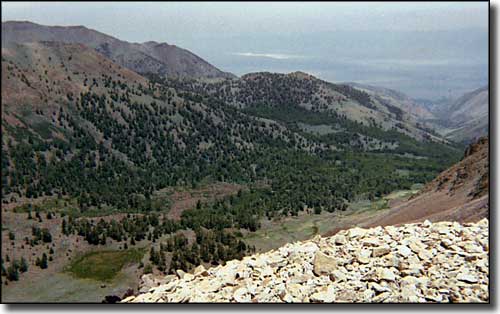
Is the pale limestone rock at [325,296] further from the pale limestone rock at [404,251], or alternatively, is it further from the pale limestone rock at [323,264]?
the pale limestone rock at [404,251]

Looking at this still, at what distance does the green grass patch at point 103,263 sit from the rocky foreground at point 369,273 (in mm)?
14780

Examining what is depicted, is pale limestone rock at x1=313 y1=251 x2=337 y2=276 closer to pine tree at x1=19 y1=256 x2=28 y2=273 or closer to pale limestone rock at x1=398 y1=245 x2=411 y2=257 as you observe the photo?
pale limestone rock at x1=398 y1=245 x2=411 y2=257

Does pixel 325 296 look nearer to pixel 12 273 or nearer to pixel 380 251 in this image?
pixel 380 251

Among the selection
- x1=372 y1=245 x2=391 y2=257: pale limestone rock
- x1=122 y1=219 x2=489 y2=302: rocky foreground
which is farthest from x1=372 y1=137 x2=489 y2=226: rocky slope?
x1=372 y1=245 x2=391 y2=257: pale limestone rock

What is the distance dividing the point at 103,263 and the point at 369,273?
2021 cm

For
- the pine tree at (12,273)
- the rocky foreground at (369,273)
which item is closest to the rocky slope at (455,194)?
the rocky foreground at (369,273)

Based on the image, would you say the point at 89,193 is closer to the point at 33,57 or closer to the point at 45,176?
the point at 45,176

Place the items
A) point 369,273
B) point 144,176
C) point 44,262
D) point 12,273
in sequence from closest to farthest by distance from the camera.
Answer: point 369,273, point 12,273, point 44,262, point 144,176

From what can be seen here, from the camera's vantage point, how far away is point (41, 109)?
52.2 metres

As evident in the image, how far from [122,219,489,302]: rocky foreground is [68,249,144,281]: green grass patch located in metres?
14.8

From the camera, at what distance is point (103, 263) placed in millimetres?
24422

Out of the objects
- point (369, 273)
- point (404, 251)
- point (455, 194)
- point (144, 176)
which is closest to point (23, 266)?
point (369, 273)

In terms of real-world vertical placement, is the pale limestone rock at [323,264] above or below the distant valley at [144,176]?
above

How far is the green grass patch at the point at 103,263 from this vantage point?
22234 mm
